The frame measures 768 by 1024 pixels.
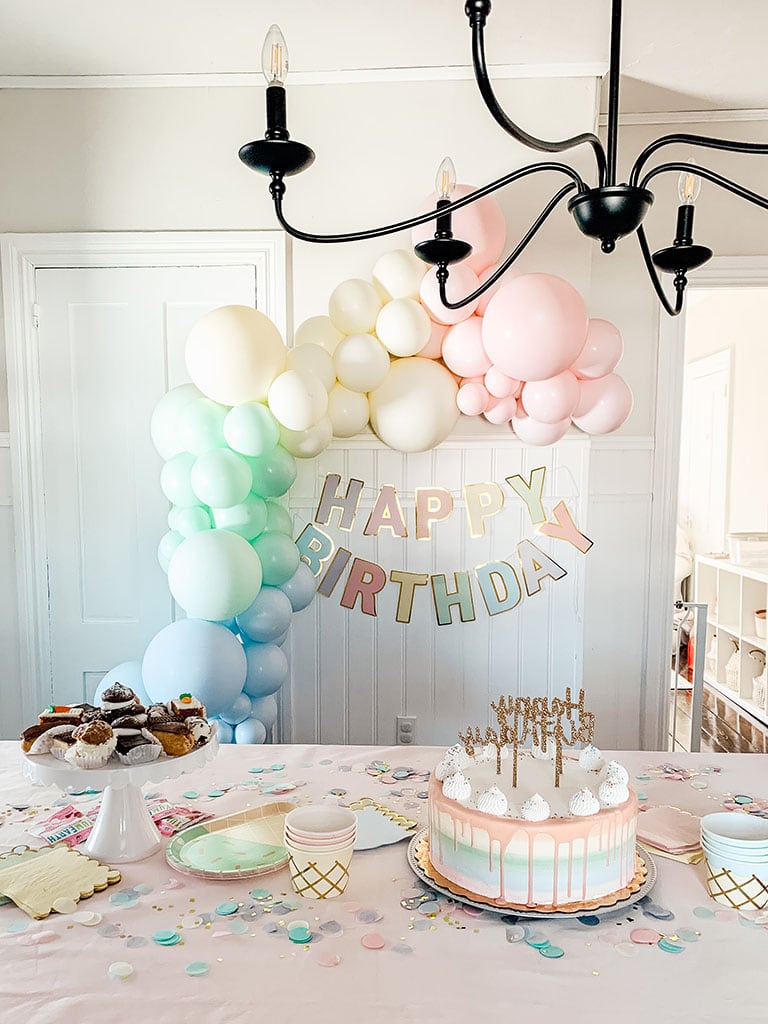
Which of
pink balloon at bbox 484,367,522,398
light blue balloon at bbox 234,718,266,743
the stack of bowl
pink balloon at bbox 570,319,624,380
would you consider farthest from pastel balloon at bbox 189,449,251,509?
the stack of bowl

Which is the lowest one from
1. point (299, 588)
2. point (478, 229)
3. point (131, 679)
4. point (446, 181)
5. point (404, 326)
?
point (131, 679)

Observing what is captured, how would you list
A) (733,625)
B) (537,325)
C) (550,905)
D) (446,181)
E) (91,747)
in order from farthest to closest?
(733,625) → (537,325) → (446,181) → (91,747) → (550,905)

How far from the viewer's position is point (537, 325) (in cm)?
236

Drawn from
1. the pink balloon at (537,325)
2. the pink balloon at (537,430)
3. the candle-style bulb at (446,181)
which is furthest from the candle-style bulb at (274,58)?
the pink balloon at (537,430)

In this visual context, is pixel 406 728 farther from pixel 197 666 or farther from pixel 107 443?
pixel 107 443

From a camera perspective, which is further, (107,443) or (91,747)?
(107,443)

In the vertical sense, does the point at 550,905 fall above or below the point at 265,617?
below

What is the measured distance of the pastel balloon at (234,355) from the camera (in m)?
2.42

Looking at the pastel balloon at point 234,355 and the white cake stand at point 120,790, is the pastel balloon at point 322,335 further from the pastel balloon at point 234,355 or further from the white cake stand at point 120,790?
the white cake stand at point 120,790

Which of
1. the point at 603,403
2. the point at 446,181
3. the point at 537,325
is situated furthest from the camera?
the point at 603,403

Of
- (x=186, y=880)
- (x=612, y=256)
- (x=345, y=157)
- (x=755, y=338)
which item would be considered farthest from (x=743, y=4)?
(x=755, y=338)

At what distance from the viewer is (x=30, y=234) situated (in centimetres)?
307

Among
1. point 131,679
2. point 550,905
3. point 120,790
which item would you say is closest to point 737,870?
point 550,905

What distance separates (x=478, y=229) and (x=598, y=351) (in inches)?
20.7
